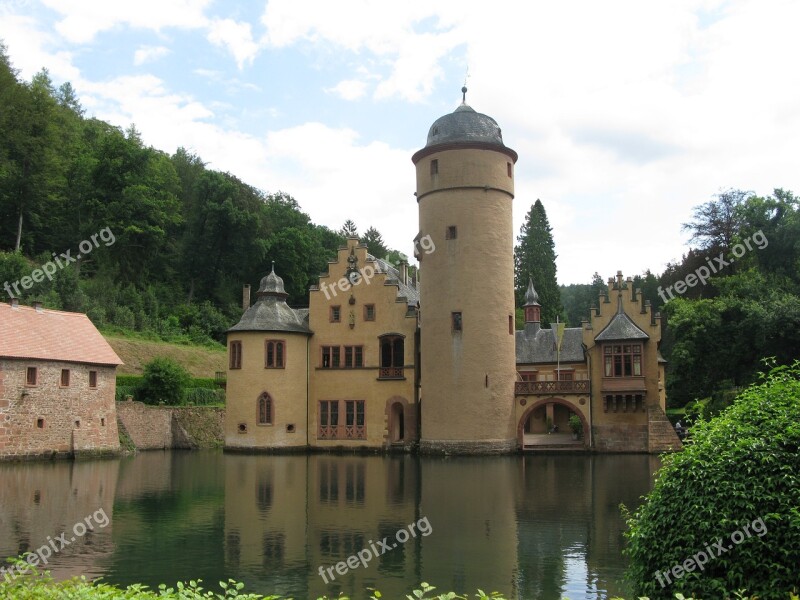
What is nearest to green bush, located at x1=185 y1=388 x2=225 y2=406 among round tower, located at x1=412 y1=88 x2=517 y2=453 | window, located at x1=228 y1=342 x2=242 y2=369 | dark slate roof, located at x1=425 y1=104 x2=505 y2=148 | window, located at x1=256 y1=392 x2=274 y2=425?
window, located at x1=228 y1=342 x2=242 y2=369

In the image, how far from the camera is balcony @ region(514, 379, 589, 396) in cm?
3447

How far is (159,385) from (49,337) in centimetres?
827

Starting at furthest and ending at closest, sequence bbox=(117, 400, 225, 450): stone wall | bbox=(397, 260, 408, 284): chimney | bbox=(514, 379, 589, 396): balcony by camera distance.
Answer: bbox=(397, 260, 408, 284): chimney < bbox=(117, 400, 225, 450): stone wall < bbox=(514, 379, 589, 396): balcony

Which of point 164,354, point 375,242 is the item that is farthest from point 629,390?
point 375,242

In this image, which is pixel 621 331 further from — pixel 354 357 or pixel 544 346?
pixel 354 357

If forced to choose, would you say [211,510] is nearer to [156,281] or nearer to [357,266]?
[357,266]

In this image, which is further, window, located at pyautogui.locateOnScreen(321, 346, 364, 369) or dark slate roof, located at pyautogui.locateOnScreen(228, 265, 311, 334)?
window, located at pyautogui.locateOnScreen(321, 346, 364, 369)

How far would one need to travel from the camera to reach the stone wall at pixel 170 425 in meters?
34.7

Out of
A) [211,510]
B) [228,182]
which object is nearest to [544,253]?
[228,182]

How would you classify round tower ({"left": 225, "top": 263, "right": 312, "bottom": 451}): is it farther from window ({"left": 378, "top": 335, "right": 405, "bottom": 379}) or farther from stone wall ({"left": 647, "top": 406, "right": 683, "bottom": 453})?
stone wall ({"left": 647, "top": 406, "right": 683, "bottom": 453})

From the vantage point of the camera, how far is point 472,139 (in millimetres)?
34438

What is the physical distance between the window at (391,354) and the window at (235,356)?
673cm

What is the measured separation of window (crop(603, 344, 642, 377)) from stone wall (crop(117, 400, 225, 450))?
64.1 feet

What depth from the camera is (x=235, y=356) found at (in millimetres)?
36375
